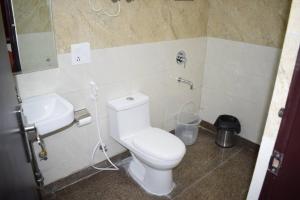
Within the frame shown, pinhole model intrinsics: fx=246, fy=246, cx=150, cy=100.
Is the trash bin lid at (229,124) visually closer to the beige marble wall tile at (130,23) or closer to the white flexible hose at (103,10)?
the beige marble wall tile at (130,23)

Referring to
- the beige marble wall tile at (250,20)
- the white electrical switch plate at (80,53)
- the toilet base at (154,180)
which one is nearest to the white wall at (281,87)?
the toilet base at (154,180)

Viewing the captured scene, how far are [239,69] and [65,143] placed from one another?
1.85 m

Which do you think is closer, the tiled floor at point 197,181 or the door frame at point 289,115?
the door frame at point 289,115

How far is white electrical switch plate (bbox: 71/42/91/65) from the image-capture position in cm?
181

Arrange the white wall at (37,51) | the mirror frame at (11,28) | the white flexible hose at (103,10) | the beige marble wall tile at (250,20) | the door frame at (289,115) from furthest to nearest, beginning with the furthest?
the beige marble wall tile at (250,20), the white flexible hose at (103,10), the white wall at (37,51), the mirror frame at (11,28), the door frame at (289,115)

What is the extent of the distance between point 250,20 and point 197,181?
1.60 meters

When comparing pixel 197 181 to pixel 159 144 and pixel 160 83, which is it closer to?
pixel 159 144

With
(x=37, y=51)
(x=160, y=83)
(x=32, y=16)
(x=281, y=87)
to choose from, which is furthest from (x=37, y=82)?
(x=281, y=87)

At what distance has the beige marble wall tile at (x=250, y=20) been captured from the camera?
2186mm

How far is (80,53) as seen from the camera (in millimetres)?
1849

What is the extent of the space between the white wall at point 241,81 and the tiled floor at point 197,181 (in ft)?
1.24

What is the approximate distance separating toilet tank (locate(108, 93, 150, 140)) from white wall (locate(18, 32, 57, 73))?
1.99 feet

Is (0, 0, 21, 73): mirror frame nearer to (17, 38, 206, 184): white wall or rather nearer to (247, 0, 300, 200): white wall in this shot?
(17, 38, 206, 184): white wall

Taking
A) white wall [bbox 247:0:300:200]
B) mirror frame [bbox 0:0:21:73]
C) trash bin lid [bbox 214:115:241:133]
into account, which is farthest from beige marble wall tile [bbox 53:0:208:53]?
white wall [bbox 247:0:300:200]
